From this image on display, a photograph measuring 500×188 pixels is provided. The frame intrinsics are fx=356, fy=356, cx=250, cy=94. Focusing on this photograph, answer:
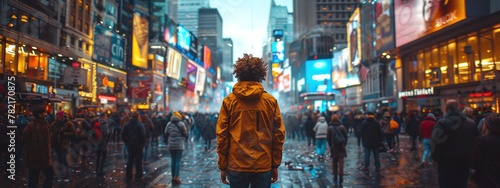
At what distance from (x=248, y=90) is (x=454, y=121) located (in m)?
3.77

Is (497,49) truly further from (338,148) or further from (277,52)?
(277,52)

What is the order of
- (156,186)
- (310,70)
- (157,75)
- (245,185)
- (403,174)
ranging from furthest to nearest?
1. (310,70)
2. (157,75)
3. (403,174)
4. (156,186)
5. (245,185)

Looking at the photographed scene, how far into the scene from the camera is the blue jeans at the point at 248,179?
3.44 m

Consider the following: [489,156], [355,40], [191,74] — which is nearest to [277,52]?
[191,74]

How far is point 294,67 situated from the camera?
4599 inches

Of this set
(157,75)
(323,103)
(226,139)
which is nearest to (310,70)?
(323,103)

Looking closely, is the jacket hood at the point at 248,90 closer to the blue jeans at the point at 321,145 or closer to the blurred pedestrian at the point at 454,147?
the blurred pedestrian at the point at 454,147

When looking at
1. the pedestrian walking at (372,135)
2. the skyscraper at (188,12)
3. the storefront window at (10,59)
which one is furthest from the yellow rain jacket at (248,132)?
the skyscraper at (188,12)

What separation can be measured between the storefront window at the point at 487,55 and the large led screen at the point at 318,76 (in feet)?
202

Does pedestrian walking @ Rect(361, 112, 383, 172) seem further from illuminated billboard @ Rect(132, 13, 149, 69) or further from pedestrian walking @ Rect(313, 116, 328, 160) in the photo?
illuminated billboard @ Rect(132, 13, 149, 69)

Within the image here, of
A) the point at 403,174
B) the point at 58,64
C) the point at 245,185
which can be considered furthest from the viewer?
the point at 58,64

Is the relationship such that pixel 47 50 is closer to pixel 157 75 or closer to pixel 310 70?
pixel 157 75

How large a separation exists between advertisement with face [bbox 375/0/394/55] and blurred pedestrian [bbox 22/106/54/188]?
34.9 metres

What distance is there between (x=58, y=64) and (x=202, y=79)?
235 feet
